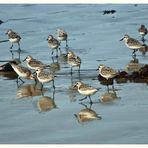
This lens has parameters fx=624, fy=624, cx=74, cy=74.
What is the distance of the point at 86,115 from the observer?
38.5ft

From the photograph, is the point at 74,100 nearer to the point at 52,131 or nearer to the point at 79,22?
the point at 52,131

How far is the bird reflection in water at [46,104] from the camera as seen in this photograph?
12341mm

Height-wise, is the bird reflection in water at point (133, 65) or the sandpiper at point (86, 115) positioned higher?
the bird reflection in water at point (133, 65)

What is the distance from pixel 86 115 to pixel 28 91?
2606 mm

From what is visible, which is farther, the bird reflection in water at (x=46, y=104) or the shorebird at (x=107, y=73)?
the shorebird at (x=107, y=73)

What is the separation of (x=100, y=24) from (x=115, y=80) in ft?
31.9

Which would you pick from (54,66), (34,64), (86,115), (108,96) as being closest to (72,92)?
Result: (108,96)

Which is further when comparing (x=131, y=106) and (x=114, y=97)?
(x=114, y=97)

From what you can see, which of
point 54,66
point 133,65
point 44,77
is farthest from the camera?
point 54,66

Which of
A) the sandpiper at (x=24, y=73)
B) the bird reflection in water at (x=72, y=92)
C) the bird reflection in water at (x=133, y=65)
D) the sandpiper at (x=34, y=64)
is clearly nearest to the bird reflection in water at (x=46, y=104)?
the bird reflection in water at (x=72, y=92)

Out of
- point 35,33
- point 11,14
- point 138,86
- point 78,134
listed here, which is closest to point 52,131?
point 78,134

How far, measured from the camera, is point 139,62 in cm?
1686

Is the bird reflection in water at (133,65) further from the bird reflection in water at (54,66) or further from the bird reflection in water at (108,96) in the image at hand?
the bird reflection in water at (108,96)

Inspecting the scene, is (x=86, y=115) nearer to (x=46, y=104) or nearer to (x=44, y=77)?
(x=46, y=104)
